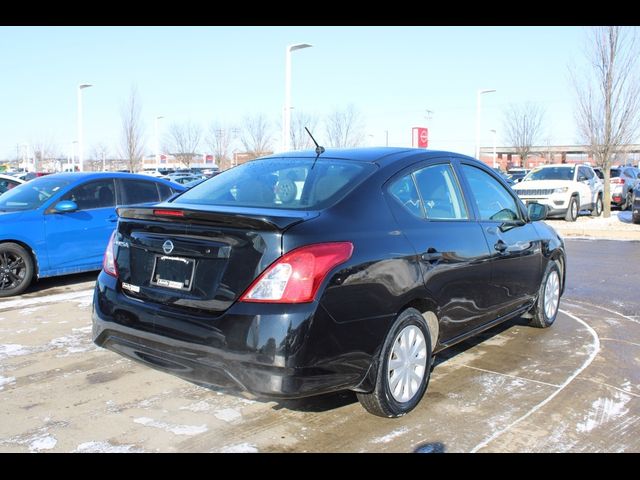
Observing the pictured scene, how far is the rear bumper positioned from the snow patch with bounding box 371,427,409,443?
A: 1.13 ft

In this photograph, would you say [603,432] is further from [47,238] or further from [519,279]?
[47,238]

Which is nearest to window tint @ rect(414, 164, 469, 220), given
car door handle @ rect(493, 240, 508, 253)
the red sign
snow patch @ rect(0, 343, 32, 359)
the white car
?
car door handle @ rect(493, 240, 508, 253)

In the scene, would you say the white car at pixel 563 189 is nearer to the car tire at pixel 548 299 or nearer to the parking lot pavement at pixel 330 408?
the car tire at pixel 548 299

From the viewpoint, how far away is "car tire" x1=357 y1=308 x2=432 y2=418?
355cm

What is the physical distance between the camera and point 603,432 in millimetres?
3572

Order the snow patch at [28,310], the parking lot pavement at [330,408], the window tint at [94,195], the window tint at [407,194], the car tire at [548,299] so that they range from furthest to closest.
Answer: the window tint at [94,195] < the snow patch at [28,310] < the car tire at [548,299] < the window tint at [407,194] < the parking lot pavement at [330,408]

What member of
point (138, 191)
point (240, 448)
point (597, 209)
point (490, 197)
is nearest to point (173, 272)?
point (240, 448)

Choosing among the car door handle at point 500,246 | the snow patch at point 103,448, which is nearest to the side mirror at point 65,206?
the snow patch at point 103,448

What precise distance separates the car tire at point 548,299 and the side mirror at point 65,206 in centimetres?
563

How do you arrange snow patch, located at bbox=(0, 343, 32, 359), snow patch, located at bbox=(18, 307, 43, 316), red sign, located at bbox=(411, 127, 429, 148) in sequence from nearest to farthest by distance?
snow patch, located at bbox=(0, 343, 32, 359) → snow patch, located at bbox=(18, 307, 43, 316) → red sign, located at bbox=(411, 127, 429, 148)

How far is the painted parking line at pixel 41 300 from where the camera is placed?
669 centimetres

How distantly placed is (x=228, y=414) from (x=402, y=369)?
1.13m

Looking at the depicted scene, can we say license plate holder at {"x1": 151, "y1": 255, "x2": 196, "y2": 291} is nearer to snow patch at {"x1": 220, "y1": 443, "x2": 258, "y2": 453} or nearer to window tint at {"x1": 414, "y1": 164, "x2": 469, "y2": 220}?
snow patch at {"x1": 220, "y1": 443, "x2": 258, "y2": 453}

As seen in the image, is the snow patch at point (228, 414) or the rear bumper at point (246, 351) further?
the snow patch at point (228, 414)
